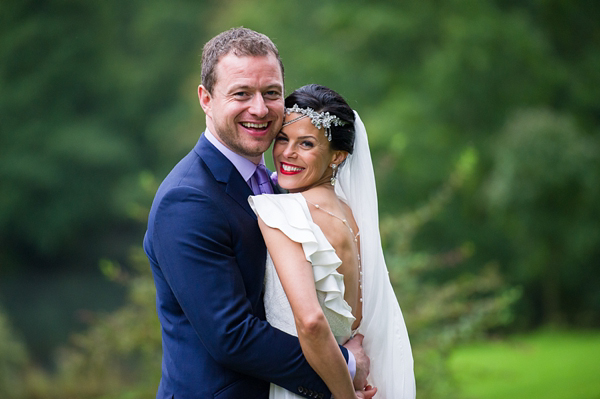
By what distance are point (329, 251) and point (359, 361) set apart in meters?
0.50

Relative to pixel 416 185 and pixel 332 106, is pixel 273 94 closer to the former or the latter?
pixel 332 106

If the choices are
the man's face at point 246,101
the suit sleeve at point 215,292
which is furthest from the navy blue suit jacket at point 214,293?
the man's face at point 246,101

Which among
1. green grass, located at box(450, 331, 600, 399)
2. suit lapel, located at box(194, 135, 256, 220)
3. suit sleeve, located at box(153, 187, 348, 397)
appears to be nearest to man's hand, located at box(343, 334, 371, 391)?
suit sleeve, located at box(153, 187, 348, 397)

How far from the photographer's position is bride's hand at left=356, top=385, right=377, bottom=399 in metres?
2.52

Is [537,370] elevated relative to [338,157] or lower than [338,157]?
lower

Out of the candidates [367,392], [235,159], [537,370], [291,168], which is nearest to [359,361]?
[367,392]

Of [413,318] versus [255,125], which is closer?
[255,125]

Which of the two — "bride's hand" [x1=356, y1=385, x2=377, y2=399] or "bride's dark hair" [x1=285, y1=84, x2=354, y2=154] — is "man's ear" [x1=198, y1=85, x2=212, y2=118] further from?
"bride's hand" [x1=356, y1=385, x2=377, y2=399]

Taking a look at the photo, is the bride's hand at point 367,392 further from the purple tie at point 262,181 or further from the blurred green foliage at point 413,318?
the blurred green foliage at point 413,318

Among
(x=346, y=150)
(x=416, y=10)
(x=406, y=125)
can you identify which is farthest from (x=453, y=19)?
(x=346, y=150)

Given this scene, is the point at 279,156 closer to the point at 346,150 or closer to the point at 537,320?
the point at 346,150

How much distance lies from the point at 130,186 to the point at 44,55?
5027 millimetres

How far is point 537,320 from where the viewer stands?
46.9 ft

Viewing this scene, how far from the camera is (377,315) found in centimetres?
274
